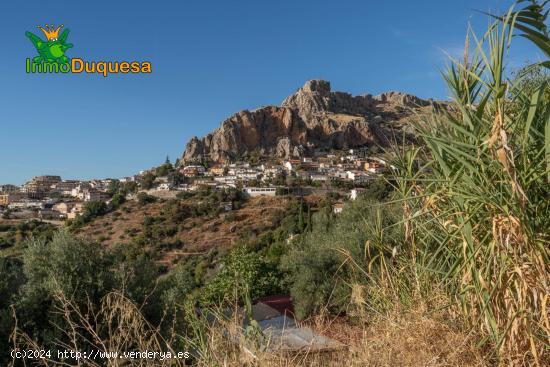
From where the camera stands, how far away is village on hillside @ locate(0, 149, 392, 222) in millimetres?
47750

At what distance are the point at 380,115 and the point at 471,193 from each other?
95.5 meters

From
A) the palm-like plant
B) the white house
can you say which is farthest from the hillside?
the palm-like plant

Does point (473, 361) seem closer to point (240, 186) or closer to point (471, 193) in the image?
point (471, 193)

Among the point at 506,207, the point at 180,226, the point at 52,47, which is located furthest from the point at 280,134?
the point at 506,207

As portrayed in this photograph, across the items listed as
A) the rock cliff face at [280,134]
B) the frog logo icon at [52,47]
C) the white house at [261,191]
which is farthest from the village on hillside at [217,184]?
the frog logo icon at [52,47]

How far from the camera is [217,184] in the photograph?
179ft

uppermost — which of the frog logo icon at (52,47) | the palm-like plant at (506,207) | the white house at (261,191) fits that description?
the frog logo icon at (52,47)

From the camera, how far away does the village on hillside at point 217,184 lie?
157 ft

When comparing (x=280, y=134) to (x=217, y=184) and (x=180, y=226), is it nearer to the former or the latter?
(x=217, y=184)

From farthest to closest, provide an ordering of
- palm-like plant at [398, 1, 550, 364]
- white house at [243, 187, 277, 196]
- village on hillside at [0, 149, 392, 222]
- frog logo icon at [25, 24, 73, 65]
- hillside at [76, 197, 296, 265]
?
village on hillside at [0, 149, 392, 222], white house at [243, 187, 277, 196], hillside at [76, 197, 296, 265], frog logo icon at [25, 24, 73, 65], palm-like plant at [398, 1, 550, 364]

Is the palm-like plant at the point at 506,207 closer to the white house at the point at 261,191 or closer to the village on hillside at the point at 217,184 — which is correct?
the village on hillside at the point at 217,184

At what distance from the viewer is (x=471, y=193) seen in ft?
5.80

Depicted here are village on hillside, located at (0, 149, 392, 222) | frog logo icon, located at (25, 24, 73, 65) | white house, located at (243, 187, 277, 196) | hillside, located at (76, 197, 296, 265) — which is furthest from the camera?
village on hillside, located at (0, 149, 392, 222)

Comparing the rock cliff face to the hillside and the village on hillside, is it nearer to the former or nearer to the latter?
the village on hillside
